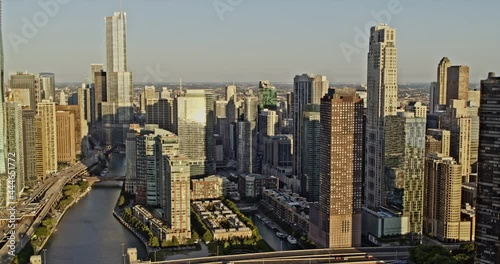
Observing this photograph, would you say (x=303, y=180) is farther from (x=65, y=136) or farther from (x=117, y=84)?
(x=117, y=84)

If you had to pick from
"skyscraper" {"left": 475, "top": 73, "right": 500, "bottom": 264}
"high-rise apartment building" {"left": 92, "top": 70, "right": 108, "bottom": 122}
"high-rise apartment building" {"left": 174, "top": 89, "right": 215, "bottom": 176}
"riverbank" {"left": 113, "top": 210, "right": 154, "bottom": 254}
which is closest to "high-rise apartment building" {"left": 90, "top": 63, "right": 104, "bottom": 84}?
"high-rise apartment building" {"left": 92, "top": 70, "right": 108, "bottom": 122}

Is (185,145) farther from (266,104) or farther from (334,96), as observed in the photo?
(334,96)

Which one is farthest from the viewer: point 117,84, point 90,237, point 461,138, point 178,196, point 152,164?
point 117,84

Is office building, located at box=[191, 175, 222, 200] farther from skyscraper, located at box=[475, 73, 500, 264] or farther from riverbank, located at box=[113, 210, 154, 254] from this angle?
skyscraper, located at box=[475, 73, 500, 264]

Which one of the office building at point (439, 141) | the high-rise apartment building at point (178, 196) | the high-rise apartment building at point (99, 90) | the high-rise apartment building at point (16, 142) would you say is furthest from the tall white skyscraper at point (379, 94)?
the high-rise apartment building at point (99, 90)

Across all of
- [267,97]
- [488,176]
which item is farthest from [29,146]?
[488,176]

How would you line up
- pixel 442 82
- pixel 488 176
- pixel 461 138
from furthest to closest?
1. pixel 442 82
2. pixel 461 138
3. pixel 488 176
